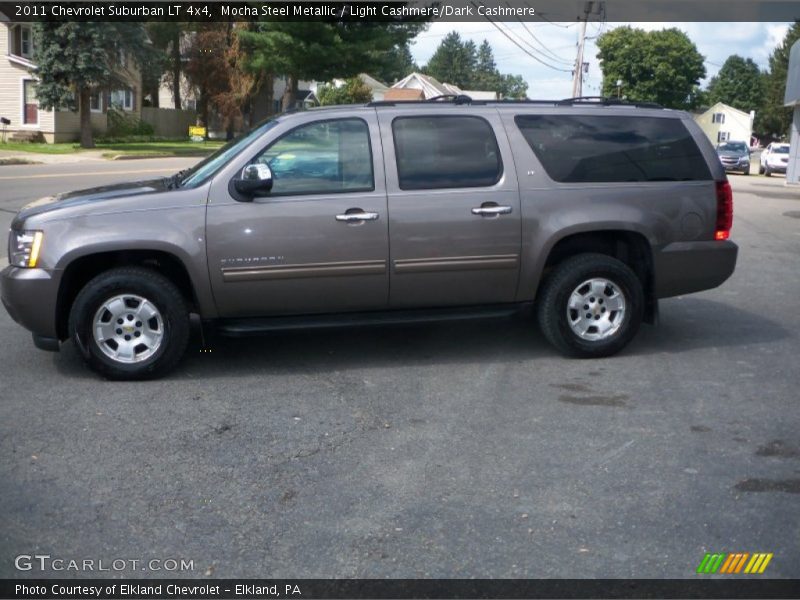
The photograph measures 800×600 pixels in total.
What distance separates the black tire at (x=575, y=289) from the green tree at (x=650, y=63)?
85.9 meters

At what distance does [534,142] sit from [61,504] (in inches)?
A: 170

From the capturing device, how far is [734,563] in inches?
157

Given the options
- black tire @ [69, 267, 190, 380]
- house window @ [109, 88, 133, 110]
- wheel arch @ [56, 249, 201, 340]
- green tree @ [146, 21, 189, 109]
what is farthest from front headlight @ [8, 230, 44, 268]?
green tree @ [146, 21, 189, 109]

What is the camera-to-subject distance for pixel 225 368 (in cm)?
697

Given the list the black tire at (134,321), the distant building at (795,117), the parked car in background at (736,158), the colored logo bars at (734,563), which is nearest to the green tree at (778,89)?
the parked car in background at (736,158)

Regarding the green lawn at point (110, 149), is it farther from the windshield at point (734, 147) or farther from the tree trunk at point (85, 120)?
the windshield at point (734, 147)

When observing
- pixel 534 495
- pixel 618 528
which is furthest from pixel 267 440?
pixel 618 528

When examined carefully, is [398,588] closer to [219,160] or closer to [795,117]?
[219,160]

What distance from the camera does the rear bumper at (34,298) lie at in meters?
6.43

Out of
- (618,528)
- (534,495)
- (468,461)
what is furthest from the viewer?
(468,461)

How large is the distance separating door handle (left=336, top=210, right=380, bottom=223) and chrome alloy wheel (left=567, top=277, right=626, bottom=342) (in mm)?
1653

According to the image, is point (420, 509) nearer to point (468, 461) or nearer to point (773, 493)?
point (468, 461)

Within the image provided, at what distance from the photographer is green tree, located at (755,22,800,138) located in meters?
94.6

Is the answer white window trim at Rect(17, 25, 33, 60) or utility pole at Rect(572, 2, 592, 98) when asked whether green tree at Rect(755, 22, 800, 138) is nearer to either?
utility pole at Rect(572, 2, 592, 98)
